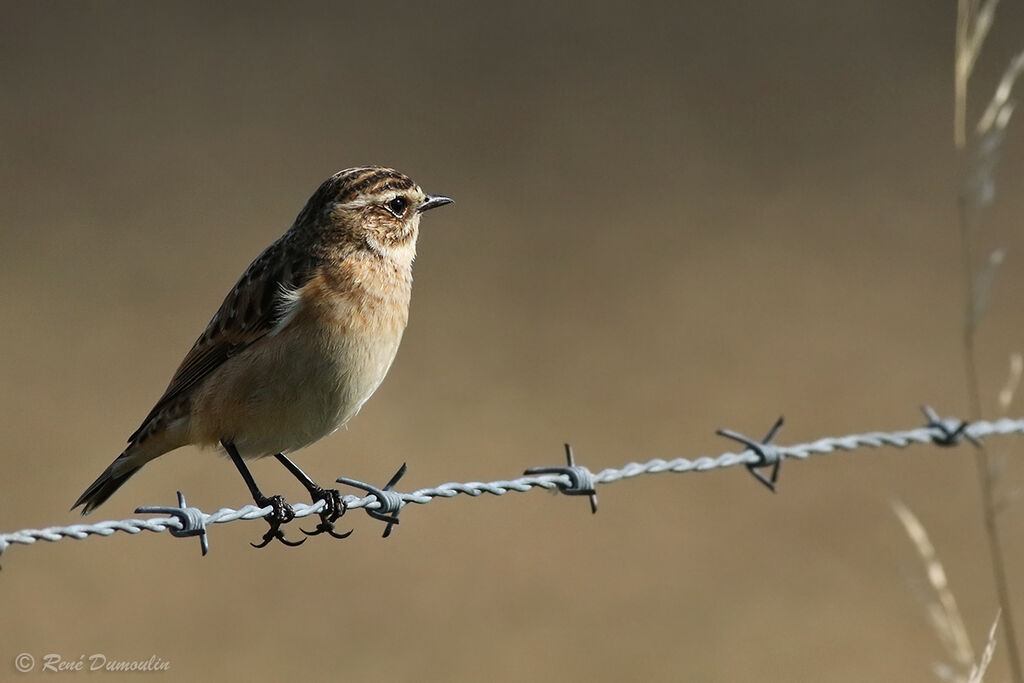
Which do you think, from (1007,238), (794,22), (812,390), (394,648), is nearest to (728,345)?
(812,390)

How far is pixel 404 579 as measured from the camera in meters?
9.57

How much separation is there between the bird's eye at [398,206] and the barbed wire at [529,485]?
1318mm

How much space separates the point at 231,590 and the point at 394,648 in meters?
1.26

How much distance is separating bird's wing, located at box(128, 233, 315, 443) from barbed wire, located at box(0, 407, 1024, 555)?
0.72m

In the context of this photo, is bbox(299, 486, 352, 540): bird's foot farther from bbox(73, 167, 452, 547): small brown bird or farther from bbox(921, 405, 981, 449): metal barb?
bbox(921, 405, 981, 449): metal barb

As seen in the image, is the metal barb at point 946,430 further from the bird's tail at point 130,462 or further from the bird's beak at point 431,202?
the bird's tail at point 130,462

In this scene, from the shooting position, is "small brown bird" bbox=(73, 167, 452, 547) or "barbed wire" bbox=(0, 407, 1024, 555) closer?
"barbed wire" bbox=(0, 407, 1024, 555)

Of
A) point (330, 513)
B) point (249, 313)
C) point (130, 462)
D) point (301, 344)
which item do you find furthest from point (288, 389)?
point (130, 462)

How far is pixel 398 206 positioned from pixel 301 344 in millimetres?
913

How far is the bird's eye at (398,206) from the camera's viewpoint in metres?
5.93

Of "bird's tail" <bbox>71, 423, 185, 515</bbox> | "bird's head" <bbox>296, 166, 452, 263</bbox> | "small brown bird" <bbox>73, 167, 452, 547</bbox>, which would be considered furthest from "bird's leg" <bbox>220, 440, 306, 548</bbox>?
"bird's head" <bbox>296, 166, 452, 263</bbox>

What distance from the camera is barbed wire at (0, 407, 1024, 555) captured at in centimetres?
388

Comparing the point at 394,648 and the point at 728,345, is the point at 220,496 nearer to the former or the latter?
the point at 394,648

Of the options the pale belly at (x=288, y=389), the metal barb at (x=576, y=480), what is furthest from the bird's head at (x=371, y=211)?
A: the metal barb at (x=576, y=480)
